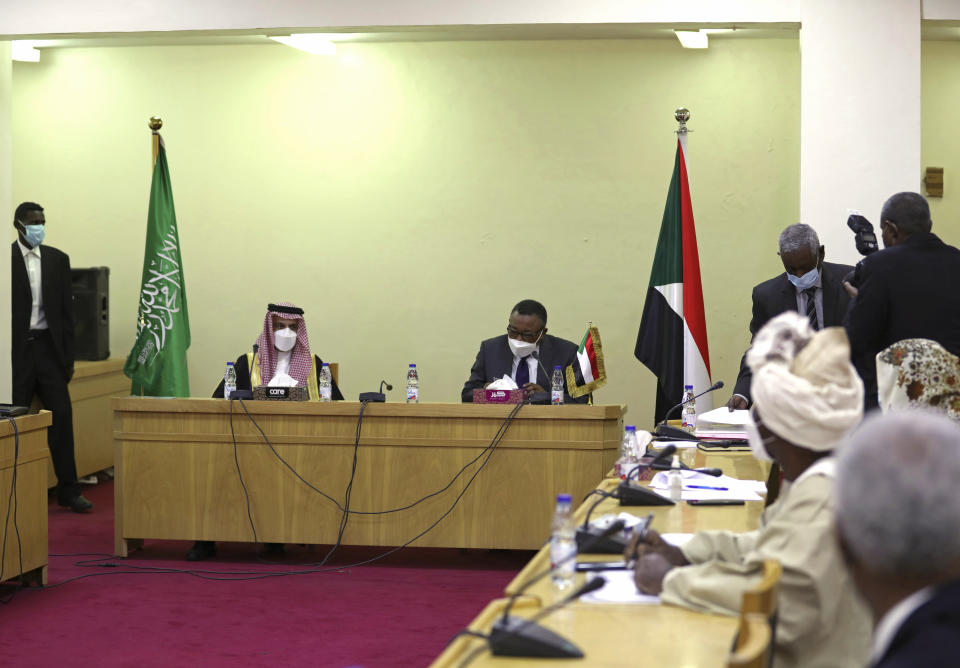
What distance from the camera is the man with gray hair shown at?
1.25 metres

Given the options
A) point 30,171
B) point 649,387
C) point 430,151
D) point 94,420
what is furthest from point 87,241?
point 649,387

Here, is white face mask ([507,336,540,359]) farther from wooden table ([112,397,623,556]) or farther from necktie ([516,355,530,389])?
wooden table ([112,397,623,556])

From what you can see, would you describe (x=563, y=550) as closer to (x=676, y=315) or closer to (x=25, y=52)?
(x=676, y=315)

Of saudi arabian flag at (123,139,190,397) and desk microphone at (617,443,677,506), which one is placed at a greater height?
saudi arabian flag at (123,139,190,397)

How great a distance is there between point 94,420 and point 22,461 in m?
3.10

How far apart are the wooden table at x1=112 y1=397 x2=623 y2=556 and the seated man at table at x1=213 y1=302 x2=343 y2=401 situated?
419 mm

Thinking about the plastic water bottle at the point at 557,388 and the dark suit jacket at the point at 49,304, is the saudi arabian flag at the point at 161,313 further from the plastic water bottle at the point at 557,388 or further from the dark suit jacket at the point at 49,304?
the plastic water bottle at the point at 557,388

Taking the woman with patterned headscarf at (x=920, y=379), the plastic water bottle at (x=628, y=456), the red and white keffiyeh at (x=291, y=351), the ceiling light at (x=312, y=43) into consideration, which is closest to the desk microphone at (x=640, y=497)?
the plastic water bottle at (x=628, y=456)

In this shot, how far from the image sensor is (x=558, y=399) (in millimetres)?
5812

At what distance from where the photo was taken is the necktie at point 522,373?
251 inches

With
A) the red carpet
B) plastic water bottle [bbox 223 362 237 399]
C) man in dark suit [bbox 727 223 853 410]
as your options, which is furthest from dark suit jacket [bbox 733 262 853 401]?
plastic water bottle [bbox 223 362 237 399]

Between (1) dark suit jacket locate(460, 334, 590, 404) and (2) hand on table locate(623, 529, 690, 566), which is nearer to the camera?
(2) hand on table locate(623, 529, 690, 566)

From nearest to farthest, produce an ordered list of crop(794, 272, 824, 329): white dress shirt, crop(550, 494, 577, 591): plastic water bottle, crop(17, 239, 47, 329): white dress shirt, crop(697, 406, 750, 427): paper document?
crop(550, 494, 577, 591): plastic water bottle < crop(697, 406, 750, 427): paper document < crop(794, 272, 824, 329): white dress shirt < crop(17, 239, 47, 329): white dress shirt

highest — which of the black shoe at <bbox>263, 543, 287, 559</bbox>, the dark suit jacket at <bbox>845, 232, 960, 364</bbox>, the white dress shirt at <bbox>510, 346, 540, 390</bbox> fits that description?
the dark suit jacket at <bbox>845, 232, 960, 364</bbox>
